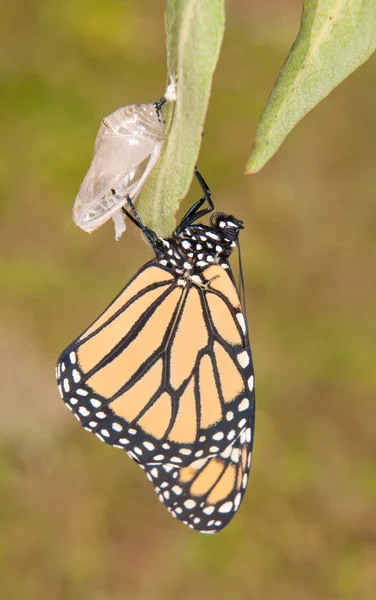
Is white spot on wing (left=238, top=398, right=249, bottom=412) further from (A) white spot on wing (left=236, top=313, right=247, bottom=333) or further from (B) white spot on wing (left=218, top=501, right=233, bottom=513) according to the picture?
(B) white spot on wing (left=218, top=501, right=233, bottom=513)

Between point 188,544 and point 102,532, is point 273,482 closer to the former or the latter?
point 188,544

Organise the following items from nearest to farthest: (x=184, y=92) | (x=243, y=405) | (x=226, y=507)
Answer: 1. (x=184, y=92)
2. (x=243, y=405)
3. (x=226, y=507)

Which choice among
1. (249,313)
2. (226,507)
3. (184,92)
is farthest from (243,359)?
(249,313)

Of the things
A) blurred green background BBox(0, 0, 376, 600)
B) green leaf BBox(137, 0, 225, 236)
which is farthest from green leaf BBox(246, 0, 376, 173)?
blurred green background BBox(0, 0, 376, 600)

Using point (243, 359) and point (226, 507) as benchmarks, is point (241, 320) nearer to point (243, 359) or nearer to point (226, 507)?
point (243, 359)

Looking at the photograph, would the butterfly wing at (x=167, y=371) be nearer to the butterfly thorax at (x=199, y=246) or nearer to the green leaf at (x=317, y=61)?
the butterfly thorax at (x=199, y=246)

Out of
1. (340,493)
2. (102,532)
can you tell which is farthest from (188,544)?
(340,493)
